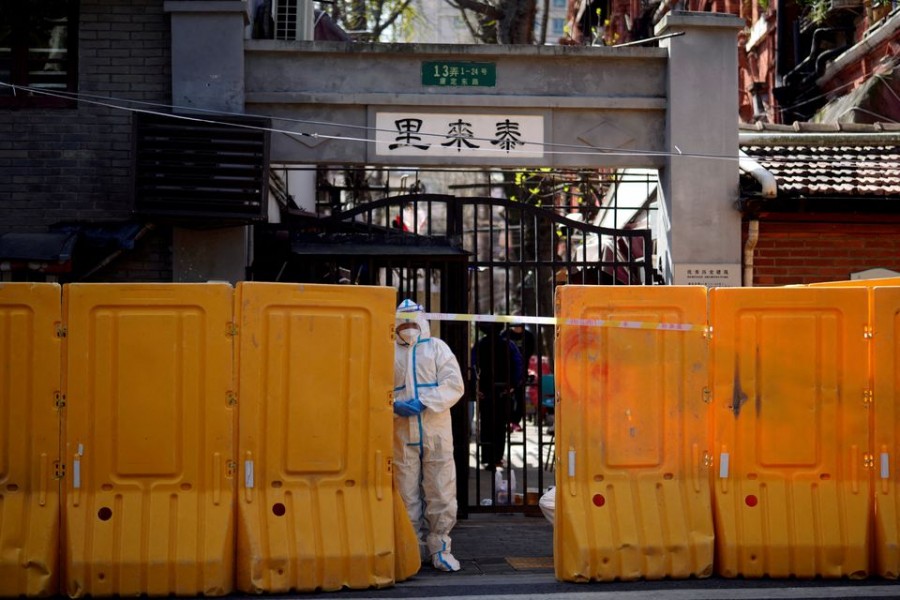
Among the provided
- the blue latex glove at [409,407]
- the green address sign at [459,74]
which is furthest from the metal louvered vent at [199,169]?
the blue latex glove at [409,407]

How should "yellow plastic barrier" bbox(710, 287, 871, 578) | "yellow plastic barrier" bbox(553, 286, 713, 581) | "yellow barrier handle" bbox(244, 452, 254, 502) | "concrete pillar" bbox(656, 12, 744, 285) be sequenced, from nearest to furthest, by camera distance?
"yellow barrier handle" bbox(244, 452, 254, 502) < "yellow plastic barrier" bbox(553, 286, 713, 581) < "yellow plastic barrier" bbox(710, 287, 871, 578) < "concrete pillar" bbox(656, 12, 744, 285)

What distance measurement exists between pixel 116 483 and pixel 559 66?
6.47m

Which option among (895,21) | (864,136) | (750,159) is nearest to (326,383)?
(750,159)

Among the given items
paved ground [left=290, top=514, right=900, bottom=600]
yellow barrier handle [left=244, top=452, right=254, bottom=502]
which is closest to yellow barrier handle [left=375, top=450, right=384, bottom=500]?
paved ground [left=290, top=514, right=900, bottom=600]

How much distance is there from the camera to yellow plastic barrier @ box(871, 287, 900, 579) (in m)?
7.88

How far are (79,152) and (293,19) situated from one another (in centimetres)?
426

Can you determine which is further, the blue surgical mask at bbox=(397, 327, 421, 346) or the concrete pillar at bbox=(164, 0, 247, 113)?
the concrete pillar at bbox=(164, 0, 247, 113)

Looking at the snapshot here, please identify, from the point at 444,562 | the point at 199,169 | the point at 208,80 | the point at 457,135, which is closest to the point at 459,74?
the point at 457,135

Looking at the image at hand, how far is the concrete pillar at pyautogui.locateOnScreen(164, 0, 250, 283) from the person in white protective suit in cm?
310

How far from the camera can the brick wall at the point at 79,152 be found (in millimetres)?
11188

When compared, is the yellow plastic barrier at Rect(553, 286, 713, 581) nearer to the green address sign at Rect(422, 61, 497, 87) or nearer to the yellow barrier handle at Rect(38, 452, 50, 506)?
the yellow barrier handle at Rect(38, 452, 50, 506)

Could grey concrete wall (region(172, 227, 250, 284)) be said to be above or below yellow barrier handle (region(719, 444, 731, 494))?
above

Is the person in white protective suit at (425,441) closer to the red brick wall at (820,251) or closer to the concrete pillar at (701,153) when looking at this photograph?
the concrete pillar at (701,153)

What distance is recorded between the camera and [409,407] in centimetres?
841
